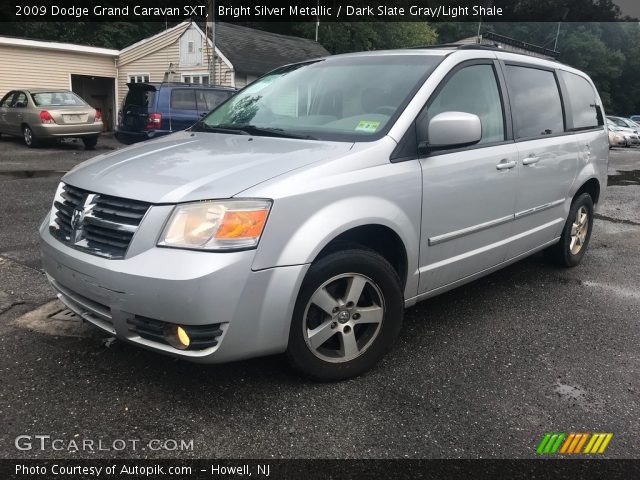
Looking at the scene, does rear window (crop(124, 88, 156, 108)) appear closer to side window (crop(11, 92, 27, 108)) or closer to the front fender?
side window (crop(11, 92, 27, 108))

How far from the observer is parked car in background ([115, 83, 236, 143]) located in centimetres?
1142

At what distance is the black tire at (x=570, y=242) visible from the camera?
15.6ft

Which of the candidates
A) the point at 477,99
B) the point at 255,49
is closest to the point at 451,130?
the point at 477,99

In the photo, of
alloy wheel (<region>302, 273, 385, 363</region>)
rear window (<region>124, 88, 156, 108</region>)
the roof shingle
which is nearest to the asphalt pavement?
alloy wheel (<region>302, 273, 385, 363</region>)

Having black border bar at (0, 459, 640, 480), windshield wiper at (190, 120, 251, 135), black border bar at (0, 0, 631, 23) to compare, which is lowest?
black border bar at (0, 459, 640, 480)

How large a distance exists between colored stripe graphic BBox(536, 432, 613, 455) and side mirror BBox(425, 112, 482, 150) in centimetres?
155

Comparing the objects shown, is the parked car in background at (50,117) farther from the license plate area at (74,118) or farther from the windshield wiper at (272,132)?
the windshield wiper at (272,132)

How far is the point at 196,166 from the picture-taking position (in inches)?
106

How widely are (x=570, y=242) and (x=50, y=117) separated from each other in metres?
13.2

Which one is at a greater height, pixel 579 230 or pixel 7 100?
pixel 7 100

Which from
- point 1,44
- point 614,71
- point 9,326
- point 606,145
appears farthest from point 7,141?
point 614,71

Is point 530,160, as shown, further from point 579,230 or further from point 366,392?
point 366,392

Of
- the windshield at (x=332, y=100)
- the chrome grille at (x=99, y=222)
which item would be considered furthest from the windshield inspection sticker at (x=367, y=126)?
the chrome grille at (x=99, y=222)

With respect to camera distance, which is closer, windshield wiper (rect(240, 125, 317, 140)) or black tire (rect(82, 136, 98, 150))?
windshield wiper (rect(240, 125, 317, 140))
